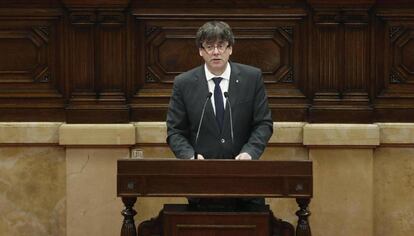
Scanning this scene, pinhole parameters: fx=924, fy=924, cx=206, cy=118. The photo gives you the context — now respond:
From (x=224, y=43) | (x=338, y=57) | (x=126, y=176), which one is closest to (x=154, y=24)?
(x=338, y=57)

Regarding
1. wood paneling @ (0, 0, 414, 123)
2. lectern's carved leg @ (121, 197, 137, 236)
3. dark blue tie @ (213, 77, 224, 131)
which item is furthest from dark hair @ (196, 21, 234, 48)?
wood paneling @ (0, 0, 414, 123)

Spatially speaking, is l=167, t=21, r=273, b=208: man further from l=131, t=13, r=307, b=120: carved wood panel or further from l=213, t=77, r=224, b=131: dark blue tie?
l=131, t=13, r=307, b=120: carved wood panel

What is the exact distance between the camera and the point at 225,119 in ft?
18.6

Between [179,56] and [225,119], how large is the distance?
6.20 ft

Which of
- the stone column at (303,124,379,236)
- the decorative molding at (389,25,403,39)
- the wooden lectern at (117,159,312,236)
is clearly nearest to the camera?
the wooden lectern at (117,159,312,236)

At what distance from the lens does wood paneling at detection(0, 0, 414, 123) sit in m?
7.37

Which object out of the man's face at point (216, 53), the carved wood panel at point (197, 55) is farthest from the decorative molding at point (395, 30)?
the man's face at point (216, 53)

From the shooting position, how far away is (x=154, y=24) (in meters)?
7.44

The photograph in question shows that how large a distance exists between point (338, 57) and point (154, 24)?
1.50 metres

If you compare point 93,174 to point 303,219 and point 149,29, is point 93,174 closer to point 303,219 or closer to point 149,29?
point 149,29

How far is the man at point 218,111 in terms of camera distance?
5625 mm

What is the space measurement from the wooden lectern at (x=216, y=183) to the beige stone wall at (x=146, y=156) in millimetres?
2071

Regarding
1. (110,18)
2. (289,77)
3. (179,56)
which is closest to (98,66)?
(110,18)

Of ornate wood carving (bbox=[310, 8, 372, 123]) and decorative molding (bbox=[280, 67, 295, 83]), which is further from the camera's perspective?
decorative molding (bbox=[280, 67, 295, 83])
